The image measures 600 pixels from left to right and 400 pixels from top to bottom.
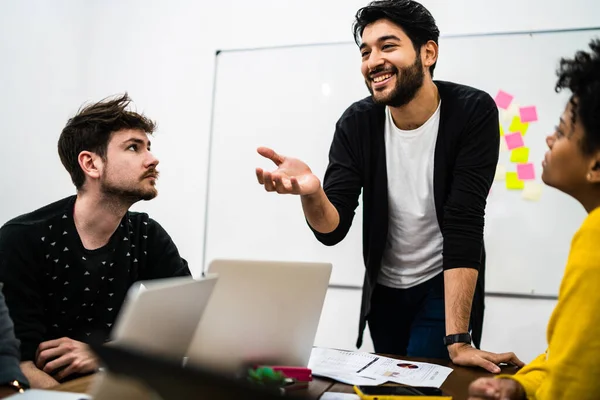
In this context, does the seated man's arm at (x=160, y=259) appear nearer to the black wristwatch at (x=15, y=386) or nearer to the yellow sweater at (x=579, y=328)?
the black wristwatch at (x=15, y=386)

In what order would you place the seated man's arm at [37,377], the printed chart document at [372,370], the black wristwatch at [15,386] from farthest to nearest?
the seated man's arm at [37,377] → the printed chart document at [372,370] → the black wristwatch at [15,386]

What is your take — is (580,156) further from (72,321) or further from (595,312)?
(72,321)

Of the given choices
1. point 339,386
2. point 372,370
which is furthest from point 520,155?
point 339,386

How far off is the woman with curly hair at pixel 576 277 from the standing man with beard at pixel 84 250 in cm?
90

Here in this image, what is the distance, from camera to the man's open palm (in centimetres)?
128

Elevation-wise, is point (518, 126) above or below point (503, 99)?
below

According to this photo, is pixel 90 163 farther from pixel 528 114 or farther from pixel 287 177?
pixel 528 114

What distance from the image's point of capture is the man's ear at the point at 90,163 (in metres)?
1.70

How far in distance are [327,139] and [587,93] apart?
1837 mm

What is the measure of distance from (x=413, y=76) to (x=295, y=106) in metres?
1.21

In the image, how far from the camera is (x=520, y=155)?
8.10 feet

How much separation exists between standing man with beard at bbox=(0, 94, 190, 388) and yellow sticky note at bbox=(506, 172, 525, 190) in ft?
5.08

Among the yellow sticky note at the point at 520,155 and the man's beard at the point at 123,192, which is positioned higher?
the yellow sticky note at the point at 520,155

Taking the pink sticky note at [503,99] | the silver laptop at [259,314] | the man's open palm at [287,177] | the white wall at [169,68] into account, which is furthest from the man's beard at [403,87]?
the white wall at [169,68]
